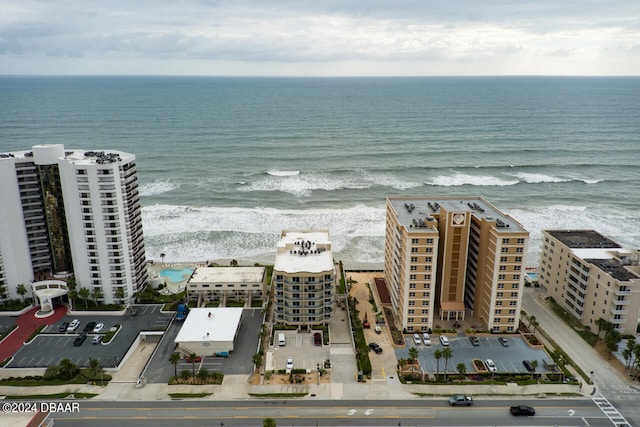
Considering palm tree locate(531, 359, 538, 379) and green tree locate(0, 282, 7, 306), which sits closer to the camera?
palm tree locate(531, 359, 538, 379)

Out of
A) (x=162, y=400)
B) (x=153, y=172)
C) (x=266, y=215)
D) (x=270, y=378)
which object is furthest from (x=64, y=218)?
(x=153, y=172)

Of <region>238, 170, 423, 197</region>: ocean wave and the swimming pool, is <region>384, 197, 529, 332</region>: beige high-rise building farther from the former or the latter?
<region>238, 170, 423, 197</region>: ocean wave

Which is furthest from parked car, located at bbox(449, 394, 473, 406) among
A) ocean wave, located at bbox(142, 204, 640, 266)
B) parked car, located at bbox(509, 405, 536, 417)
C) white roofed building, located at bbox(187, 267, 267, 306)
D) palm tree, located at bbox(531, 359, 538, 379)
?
ocean wave, located at bbox(142, 204, 640, 266)

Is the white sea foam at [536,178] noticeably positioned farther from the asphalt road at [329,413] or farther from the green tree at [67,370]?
the green tree at [67,370]

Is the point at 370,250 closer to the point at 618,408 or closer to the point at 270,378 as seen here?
the point at 270,378

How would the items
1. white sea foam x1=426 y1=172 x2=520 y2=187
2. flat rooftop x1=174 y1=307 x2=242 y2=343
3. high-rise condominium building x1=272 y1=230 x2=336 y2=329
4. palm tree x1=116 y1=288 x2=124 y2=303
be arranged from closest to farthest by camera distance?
flat rooftop x1=174 y1=307 x2=242 y2=343
high-rise condominium building x1=272 y1=230 x2=336 y2=329
palm tree x1=116 y1=288 x2=124 y2=303
white sea foam x1=426 y1=172 x2=520 y2=187
